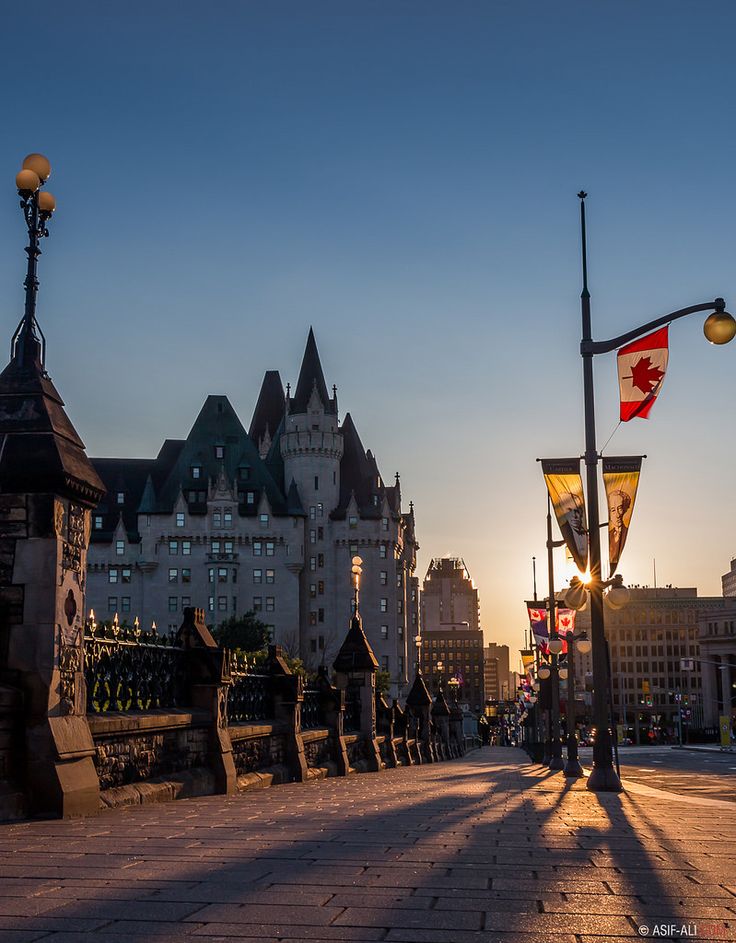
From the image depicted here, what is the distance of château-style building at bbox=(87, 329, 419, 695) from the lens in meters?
122

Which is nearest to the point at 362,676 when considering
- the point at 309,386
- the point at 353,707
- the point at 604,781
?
the point at 353,707

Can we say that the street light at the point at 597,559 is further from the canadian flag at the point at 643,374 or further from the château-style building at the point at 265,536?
the château-style building at the point at 265,536

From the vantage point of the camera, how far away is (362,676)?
101 ft

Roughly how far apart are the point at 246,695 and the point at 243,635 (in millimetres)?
84718

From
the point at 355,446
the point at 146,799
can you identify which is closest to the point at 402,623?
the point at 355,446

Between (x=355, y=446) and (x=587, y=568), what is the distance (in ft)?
375

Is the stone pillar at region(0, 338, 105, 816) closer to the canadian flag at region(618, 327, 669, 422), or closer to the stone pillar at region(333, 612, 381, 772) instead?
the canadian flag at region(618, 327, 669, 422)

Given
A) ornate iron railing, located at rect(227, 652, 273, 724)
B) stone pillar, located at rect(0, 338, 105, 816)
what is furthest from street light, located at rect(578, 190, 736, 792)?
stone pillar, located at rect(0, 338, 105, 816)

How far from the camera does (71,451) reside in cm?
1159

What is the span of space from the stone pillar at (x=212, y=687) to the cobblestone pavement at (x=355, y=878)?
11.1 ft

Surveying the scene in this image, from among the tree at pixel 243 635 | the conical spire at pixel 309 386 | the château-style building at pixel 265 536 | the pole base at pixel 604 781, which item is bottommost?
the pole base at pixel 604 781

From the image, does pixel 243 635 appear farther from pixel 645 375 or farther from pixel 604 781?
pixel 645 375

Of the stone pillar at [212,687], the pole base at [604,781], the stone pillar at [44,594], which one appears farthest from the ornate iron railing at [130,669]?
the pole base at [604,781]

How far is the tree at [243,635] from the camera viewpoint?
101062mm
